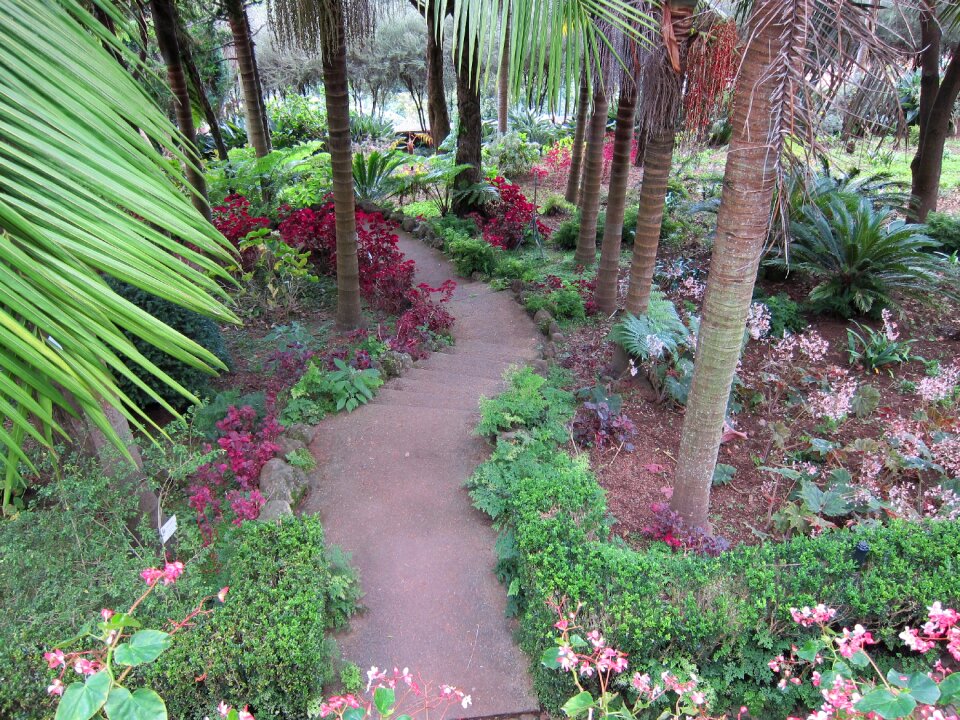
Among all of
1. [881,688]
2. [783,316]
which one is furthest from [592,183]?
[881,688]

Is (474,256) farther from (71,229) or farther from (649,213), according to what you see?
(71,229)

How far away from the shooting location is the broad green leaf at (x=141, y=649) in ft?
4.33

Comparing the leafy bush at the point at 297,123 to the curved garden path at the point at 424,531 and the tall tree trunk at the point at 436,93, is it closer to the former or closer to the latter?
the tall tree trunk at the point at 436,93

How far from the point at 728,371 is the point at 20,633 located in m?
3.67

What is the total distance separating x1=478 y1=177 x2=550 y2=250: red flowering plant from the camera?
9570 millimetres

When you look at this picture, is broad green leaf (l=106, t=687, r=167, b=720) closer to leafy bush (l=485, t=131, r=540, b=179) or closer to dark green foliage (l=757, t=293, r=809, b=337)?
dark green foliage (l=757, t=293, r=809, b=337)

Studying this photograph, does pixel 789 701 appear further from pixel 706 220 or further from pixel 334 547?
pixel 706 220

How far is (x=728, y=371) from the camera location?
3.61m

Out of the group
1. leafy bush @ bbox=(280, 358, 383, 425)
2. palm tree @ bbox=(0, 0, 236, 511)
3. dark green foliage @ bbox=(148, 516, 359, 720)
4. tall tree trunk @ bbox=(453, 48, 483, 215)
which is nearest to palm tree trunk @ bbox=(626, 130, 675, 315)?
leafy bush @ bbox=(280, 358, 383, 425)

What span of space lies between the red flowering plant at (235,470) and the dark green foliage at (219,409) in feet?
0.40

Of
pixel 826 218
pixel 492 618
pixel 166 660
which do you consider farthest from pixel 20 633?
pixel 826 218

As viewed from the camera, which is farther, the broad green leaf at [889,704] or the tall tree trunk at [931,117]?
the tall tree trunk at [931,117]

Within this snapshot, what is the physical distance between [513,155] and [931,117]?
824cm

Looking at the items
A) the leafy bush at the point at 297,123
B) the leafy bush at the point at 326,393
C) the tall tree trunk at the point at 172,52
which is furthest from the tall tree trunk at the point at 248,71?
the leafy bush at the point at 297,123
